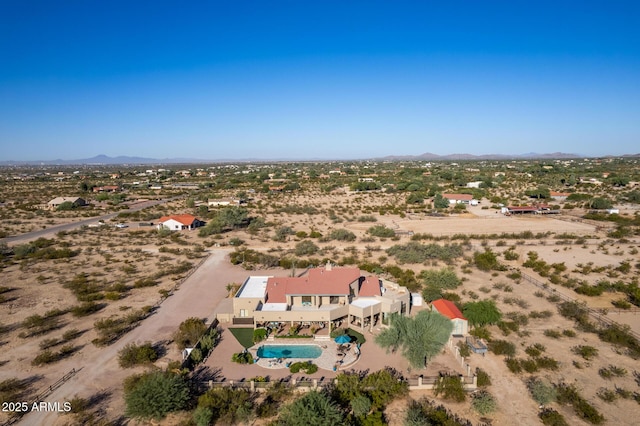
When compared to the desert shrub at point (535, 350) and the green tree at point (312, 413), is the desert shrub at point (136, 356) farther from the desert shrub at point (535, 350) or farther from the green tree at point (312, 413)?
the desert shrub at point (535, 350)

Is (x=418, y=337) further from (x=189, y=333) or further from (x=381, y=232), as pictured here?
(x=381, y=232)

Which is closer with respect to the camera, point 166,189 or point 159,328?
point 159,328

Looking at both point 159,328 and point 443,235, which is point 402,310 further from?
point 443,235

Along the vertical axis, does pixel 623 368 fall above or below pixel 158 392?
below

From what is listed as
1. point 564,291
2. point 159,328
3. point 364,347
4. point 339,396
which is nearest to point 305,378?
point 339,396

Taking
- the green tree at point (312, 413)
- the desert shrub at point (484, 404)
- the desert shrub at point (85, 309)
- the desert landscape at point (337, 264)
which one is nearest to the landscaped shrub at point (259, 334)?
the desert landscape at point (337, 264)

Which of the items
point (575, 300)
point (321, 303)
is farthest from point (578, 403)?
point (321, 303)

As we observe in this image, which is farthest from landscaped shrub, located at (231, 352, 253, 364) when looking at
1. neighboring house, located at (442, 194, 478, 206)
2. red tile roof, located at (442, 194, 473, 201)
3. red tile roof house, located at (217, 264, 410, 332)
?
red tile roof, located at (442, 194, 473, 201)

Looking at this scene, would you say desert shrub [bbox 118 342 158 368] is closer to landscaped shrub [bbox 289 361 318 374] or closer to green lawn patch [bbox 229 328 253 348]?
green lawn patch [bbox 229 328 253 348]
